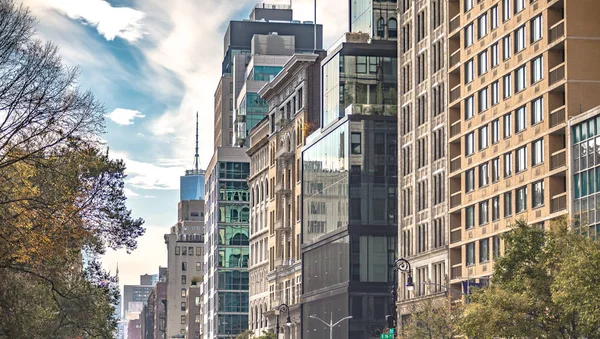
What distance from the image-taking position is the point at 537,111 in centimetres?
8000

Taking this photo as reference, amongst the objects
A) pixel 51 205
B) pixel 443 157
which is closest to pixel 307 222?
pixel 443 157

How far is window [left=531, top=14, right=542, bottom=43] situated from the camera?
7971 cm

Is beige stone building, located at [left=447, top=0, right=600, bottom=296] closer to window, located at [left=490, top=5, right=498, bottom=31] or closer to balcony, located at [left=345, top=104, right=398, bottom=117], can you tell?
window, located at [left=490, top=5, right=498, bottom=31]

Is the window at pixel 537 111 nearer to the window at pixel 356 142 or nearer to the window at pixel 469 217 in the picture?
the window at pixel 469 217

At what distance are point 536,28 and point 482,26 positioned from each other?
→ 11075 mm

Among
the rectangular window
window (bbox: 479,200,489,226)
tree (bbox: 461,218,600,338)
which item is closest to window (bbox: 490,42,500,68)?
the rectangular window

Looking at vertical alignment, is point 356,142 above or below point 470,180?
above

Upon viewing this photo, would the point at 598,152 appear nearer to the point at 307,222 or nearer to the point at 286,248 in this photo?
the point at 307,222

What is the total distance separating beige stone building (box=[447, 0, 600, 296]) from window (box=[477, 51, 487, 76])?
3.0 inches

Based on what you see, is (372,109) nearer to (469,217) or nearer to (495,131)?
(469,217)

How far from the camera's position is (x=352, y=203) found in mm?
118750

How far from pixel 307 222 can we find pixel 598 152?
6974 cm

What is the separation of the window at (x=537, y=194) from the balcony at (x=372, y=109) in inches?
1573

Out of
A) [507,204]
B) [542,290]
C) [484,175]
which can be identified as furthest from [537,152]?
[542,290]
